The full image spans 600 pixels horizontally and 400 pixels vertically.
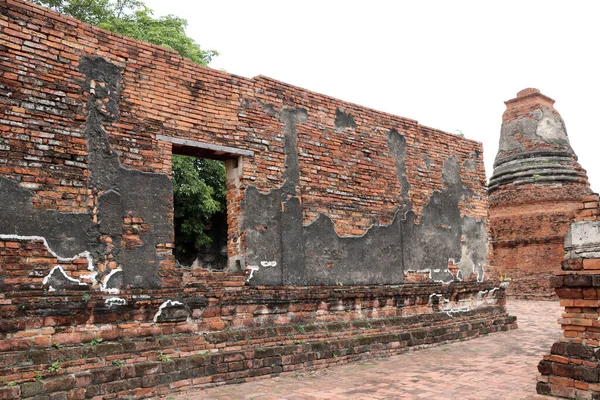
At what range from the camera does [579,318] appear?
462cm

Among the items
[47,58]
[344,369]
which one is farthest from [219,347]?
[47,58]

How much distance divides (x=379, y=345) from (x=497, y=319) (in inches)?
130

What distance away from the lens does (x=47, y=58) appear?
193 inches

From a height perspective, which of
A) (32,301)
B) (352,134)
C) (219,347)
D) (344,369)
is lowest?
(344,369)

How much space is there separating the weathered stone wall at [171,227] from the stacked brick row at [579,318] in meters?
2.57

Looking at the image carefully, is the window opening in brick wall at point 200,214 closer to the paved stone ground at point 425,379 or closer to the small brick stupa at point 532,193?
the paved stone ground at point 425,379

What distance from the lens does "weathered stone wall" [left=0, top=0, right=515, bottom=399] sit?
4.55m

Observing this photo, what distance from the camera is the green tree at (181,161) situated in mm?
14039

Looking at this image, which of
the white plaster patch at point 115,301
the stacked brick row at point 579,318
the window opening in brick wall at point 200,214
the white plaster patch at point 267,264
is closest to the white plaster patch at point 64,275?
the white plaster patch at point 115,301

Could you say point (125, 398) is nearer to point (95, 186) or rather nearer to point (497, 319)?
point (95, 186)

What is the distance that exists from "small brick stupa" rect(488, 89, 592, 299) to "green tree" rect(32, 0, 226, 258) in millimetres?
8506

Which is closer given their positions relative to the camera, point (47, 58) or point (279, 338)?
point (47, 58)

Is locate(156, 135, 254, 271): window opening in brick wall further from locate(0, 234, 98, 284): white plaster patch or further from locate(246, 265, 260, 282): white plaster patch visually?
locate(0, 234, 98, 284): white plaster patch

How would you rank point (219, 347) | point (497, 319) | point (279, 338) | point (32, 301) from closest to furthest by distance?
point (32, 301) → point (219, 347) → point (279, 338) → point (497, 319)
